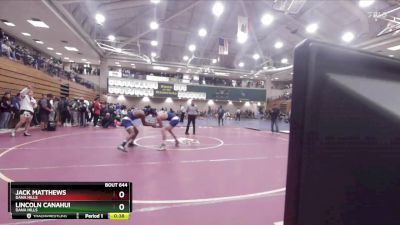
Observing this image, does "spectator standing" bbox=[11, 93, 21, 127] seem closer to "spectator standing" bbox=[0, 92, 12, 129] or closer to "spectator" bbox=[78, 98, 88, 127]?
"spectator standing" bbox=[0, 92, 12, 129]

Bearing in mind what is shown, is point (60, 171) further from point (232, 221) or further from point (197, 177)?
point (232, 221)

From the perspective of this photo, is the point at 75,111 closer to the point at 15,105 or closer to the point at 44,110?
the point at 44,110

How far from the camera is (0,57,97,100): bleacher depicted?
12.0 meters

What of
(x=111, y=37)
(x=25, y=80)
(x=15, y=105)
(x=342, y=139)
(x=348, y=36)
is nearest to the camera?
(x=342, y=139)

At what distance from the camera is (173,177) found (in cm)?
453

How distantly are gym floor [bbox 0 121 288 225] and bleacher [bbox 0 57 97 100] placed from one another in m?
6.44

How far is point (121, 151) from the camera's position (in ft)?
23.4

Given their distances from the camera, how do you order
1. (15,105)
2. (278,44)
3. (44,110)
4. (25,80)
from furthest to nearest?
(278,44) → (25,80) → (44,110) → (15,105)

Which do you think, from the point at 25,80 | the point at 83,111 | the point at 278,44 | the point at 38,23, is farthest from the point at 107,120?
the point at 278,44

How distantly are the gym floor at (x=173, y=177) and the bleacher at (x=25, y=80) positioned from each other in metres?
6.44

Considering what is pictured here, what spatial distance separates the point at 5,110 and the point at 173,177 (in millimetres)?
10395

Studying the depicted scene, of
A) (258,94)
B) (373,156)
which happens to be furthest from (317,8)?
(258,94)

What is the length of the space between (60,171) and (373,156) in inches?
212

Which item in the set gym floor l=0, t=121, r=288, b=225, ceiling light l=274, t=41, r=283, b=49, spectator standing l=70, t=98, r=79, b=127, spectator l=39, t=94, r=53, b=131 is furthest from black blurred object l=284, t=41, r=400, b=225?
ceiling light l=274, t=41, r=283, b=49
